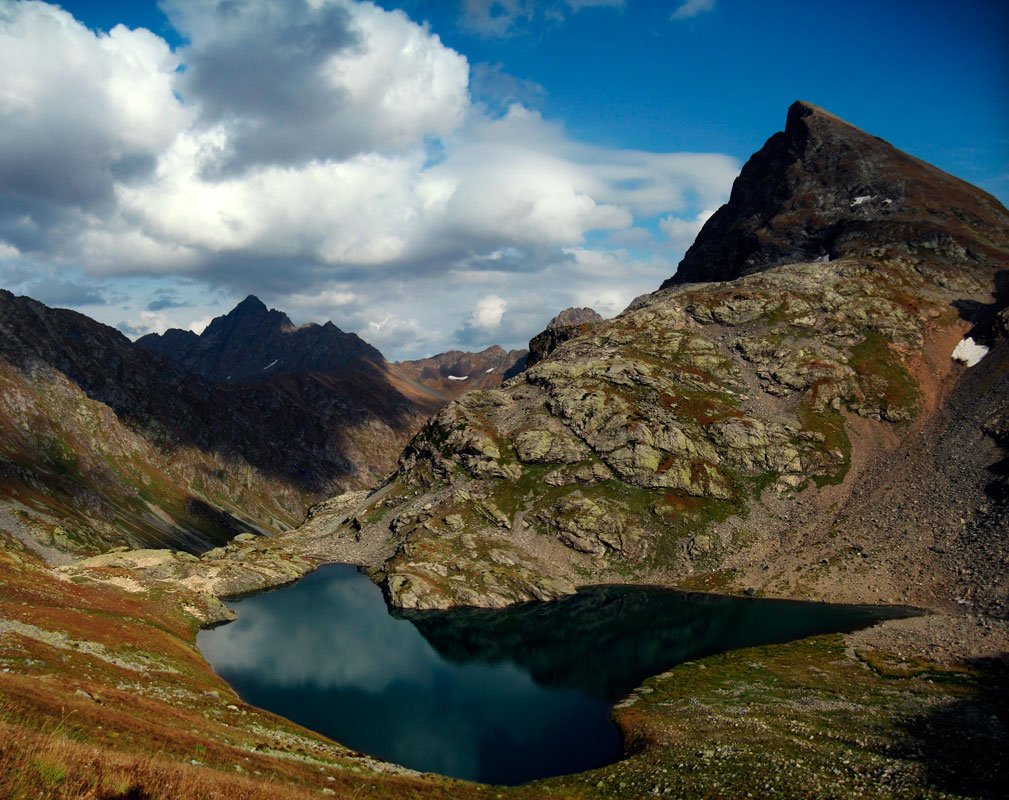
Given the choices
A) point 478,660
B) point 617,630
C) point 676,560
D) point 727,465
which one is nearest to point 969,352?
point 727,465

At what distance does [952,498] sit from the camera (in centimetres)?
12412

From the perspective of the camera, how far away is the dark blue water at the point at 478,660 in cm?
6481

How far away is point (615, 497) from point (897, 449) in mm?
70184

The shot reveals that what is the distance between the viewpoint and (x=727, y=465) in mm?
155750

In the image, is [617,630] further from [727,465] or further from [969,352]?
[969,352]

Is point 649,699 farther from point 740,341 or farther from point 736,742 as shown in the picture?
point 740,341

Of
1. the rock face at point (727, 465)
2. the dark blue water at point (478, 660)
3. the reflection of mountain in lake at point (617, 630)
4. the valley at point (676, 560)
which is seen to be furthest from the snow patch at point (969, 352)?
the dark blue water at point (478, 660)

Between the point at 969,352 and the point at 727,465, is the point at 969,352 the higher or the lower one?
the higher one

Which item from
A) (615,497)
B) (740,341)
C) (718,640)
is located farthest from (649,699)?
(740,341)

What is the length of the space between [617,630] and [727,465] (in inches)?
2467

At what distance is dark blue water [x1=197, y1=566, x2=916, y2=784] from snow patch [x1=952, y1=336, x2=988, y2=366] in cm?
9434

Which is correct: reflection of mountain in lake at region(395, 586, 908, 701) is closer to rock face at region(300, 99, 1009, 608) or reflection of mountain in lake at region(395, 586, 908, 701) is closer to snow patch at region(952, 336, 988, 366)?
rock face at region(300, 99, 1009, 608)

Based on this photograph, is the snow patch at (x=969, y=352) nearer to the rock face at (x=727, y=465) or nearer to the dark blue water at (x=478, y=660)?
the rock face at (x=727, y=465)

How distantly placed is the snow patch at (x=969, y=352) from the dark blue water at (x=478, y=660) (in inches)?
3714
